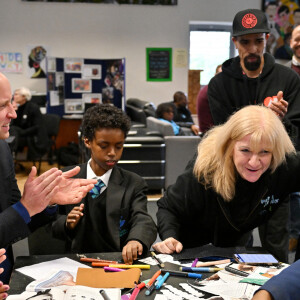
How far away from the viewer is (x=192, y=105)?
9.65 meters

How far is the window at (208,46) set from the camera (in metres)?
9.56

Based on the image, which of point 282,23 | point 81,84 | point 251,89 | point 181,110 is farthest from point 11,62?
point 251,89

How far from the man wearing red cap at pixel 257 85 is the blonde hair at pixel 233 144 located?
1.84 ft

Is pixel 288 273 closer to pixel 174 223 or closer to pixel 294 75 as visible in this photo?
pixel 174 223

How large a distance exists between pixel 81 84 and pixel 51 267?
7.08 meters

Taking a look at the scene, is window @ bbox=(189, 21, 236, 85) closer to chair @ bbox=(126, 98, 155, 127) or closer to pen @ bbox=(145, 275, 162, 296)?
chair @ bbox=(126, 98, 155, 127)

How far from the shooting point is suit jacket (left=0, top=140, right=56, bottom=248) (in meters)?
1.53

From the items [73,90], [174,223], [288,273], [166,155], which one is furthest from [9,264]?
[73,90]

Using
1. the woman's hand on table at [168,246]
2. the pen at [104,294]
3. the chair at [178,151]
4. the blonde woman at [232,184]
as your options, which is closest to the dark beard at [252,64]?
the blonde woman at [232,184]

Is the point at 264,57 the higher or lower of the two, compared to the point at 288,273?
higher

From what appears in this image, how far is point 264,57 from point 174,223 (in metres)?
1.29

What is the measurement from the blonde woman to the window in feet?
24.8

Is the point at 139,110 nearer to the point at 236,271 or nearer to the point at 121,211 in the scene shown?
the point at 121,211

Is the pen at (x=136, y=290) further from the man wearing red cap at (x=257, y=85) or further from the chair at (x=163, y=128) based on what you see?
the chair at (x=163, y=128)
